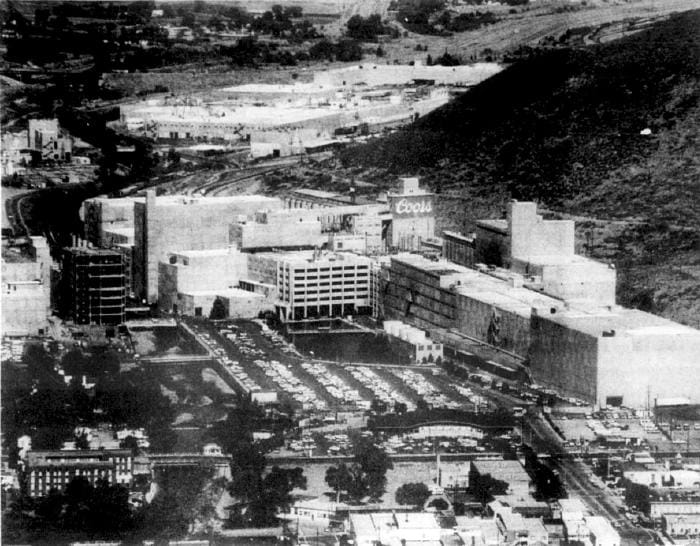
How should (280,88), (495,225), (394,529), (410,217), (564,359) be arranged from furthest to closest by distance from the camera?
(280,88)
(410,217)
(495,225)
(564,359)
(394,529)

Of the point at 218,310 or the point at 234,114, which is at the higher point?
the point at 234,114

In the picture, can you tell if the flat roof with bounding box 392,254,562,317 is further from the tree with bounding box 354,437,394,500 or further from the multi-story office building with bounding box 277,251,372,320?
the tree with bounding box 354,437,394,500

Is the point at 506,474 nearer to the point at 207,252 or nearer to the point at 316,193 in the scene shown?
the point at 207,252

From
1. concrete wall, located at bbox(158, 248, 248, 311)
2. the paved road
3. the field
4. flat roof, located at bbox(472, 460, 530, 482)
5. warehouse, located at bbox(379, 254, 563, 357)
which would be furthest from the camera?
the field

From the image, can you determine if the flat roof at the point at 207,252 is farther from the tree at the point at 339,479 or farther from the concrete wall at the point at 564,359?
the tree at the point at 339,479

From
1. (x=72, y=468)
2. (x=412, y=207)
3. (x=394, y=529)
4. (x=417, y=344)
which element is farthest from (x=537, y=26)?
(x=394, y=529)

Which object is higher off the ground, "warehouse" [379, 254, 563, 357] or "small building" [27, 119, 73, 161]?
"small building" [27, 119, 73, 161]

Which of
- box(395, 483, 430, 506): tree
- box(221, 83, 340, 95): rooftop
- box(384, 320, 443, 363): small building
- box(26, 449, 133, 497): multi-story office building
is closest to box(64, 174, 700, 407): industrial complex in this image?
box(384, 320, 443, 363): small building

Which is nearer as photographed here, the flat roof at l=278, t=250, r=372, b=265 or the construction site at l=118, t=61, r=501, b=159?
the flat roof at l=278, t=250, r=372, b=265
